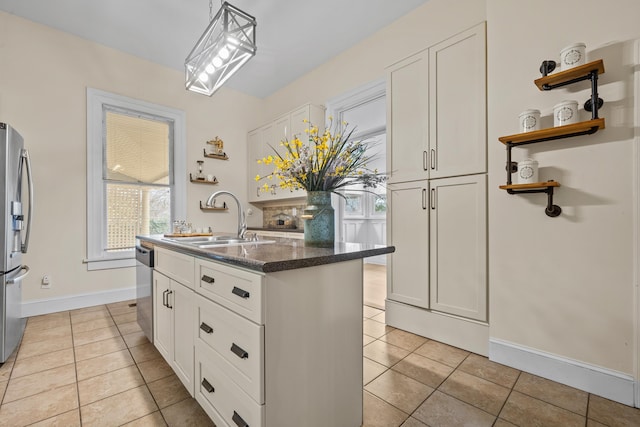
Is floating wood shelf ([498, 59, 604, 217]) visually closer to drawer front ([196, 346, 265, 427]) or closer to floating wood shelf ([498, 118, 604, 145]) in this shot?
floating wood shelf ([498, 118, 604, 145])

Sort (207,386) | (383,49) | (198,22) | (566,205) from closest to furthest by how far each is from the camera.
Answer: (207,386) → (566,205) → (198,22) → (383,49)

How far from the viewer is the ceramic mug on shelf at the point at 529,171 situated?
69.8 inches

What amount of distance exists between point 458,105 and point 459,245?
1108mm

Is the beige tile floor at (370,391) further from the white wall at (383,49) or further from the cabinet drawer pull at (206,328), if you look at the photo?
the white wall at (383,49)

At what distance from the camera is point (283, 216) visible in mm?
4543

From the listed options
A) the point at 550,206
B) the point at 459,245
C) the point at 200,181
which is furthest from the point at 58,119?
the point at 550,206

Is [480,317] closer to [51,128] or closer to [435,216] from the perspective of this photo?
[435,216]

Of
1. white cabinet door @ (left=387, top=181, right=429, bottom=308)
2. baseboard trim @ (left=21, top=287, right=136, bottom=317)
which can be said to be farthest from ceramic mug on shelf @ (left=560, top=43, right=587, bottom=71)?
baseboard trim @ (left=21, top=287, right=136, bottom=317)

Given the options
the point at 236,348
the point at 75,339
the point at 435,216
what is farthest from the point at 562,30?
the point at 75,339

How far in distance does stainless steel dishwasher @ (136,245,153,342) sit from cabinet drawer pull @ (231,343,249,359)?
1240 millimetres

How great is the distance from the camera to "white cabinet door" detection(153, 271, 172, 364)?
1777mm

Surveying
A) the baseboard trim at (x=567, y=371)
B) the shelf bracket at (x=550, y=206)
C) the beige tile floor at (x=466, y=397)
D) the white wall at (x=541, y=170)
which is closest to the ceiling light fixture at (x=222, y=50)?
the white wall at (x=541, y=170)

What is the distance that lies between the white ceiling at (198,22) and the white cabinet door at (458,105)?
83 centimetres

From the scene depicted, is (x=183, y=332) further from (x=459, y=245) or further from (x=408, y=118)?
(x=408, y=118)
